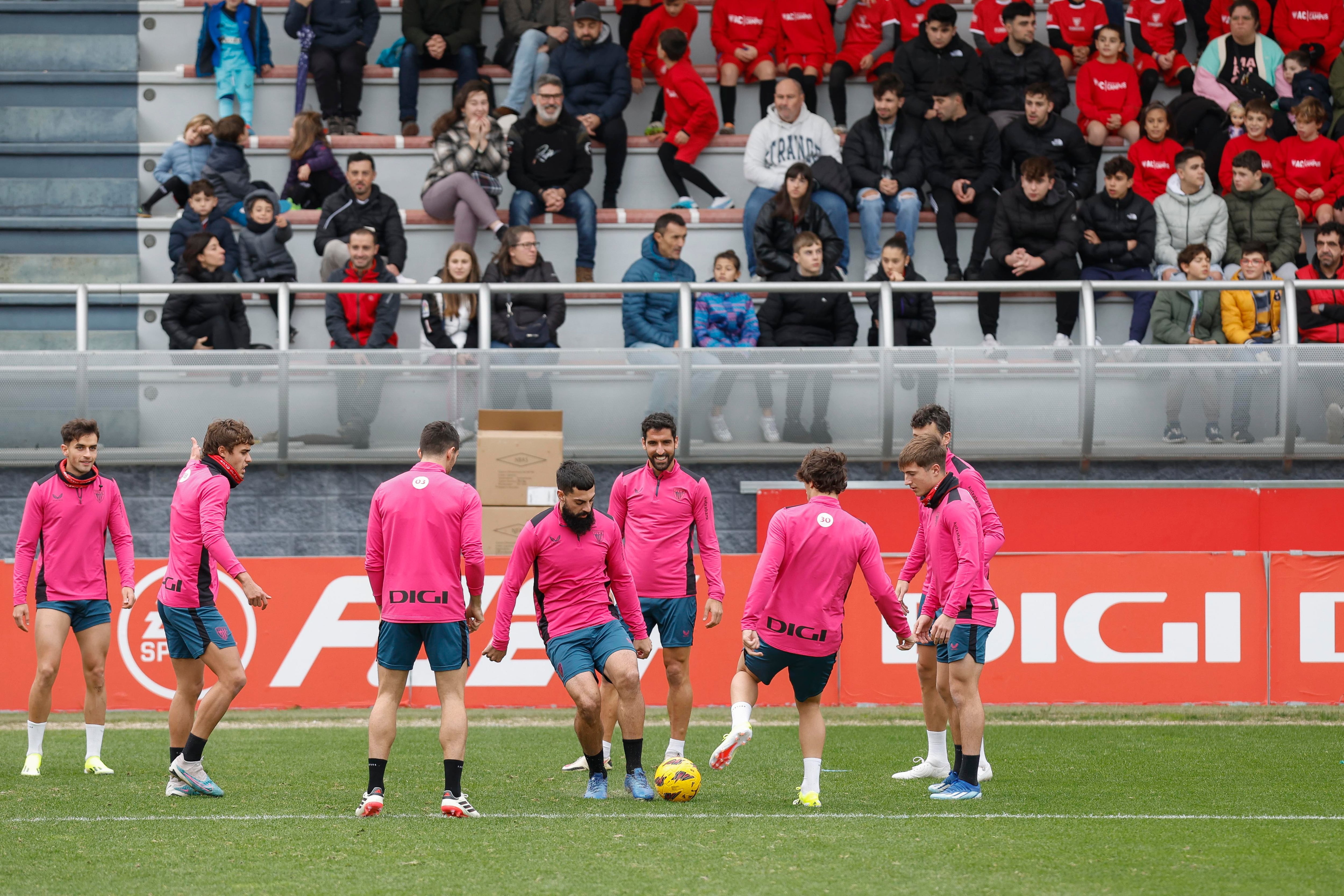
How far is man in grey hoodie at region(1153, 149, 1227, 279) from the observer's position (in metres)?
15.9

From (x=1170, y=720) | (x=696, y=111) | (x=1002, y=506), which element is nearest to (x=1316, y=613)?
(x=1170, y=720)

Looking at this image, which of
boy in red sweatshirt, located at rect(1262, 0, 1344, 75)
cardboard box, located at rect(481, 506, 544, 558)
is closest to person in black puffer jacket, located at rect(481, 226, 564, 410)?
cardboard box, located at rect(481, 506, 544, 558)

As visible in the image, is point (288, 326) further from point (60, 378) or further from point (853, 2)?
point (853, 2)

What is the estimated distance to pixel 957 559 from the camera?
8219 mm

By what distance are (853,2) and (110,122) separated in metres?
9.60

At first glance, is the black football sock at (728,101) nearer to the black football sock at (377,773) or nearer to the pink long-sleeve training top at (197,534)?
the pink long-sleeve training top at (197,534)

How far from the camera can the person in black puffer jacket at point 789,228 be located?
1516 cm

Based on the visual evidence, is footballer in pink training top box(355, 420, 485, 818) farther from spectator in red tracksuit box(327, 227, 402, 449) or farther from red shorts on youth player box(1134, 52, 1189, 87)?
red shorts on youth player box(1134, 52, 1189, 87)

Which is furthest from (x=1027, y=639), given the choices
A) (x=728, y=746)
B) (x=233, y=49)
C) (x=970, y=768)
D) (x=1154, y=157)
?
(x=233, y=49)

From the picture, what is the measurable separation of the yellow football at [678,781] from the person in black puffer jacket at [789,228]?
797 cm

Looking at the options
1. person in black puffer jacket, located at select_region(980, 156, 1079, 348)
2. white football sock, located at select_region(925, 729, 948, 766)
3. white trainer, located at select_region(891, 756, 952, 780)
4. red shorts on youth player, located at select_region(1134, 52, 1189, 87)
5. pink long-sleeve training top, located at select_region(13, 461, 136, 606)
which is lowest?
white trainer, located at select_region(891, 756, 952, 780)

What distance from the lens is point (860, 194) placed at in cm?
1661

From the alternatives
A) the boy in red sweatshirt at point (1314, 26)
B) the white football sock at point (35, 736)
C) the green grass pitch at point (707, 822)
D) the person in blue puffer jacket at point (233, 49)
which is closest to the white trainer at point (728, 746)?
the green grass pitch at point (707, 822)

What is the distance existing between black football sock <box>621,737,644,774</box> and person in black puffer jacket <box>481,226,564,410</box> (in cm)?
633
